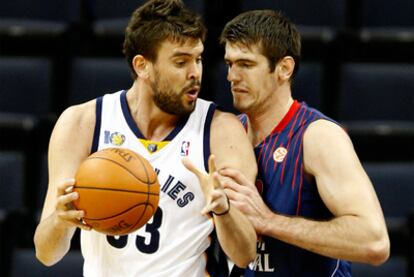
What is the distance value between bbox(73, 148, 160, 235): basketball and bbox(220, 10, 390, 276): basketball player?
38 cm

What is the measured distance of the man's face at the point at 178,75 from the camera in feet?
12.1

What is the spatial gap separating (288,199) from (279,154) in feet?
0.64

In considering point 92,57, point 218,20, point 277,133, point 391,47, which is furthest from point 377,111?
point 277,133

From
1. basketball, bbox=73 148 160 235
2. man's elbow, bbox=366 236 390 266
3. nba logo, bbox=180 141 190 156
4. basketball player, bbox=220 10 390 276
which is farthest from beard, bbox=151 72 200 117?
man's elbow, bbox=366 236 390 266

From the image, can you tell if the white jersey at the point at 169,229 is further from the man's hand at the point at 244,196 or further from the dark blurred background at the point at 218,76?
the dark blurred background at the point at 218,76

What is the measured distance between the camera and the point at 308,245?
3.53 meters

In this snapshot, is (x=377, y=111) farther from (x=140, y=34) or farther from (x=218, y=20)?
(x=140, y=34)

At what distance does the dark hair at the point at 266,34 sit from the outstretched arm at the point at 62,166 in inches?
27.6

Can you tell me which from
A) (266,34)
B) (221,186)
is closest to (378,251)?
(221,186)

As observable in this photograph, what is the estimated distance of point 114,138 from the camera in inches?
148

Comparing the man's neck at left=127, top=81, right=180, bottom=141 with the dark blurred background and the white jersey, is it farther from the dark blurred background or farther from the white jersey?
the dark blurred background

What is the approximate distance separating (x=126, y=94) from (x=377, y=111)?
2511mm

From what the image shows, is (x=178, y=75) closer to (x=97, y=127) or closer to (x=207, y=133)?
(x=207, y=133)

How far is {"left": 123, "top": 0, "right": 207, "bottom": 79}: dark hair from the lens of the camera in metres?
3.71
